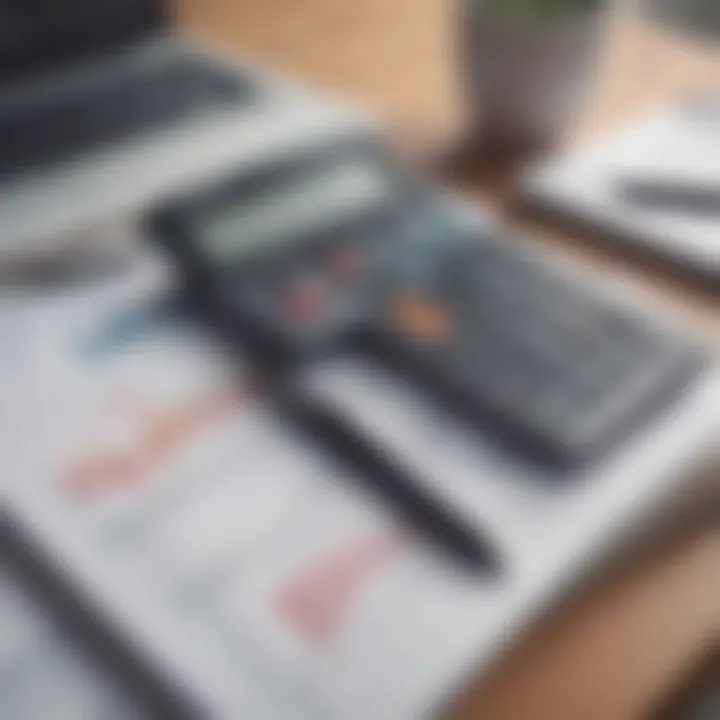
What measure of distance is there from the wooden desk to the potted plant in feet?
0.08

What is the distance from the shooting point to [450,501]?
1.27 feet

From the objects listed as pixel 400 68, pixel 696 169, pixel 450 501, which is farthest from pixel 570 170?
pixel 450 501

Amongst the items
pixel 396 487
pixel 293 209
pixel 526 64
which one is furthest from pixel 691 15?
pixel 396 487

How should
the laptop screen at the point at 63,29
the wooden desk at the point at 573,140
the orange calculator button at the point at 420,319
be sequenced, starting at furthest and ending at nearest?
the laptop screen at the point at 63,29, the orange calculator button at the point at 420,319, the wooden desk at the point at 573,140

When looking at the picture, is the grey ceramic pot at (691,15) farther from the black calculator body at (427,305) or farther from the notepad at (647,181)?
the black calculator body at (427,305)

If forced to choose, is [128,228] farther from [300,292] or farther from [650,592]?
[650,592]

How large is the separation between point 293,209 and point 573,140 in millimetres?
212

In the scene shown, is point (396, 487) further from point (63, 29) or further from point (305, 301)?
point (63, 29)

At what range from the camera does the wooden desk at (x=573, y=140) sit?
0.34 metres

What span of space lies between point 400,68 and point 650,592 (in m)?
0.48

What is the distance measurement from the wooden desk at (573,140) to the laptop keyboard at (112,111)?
0.23 ft

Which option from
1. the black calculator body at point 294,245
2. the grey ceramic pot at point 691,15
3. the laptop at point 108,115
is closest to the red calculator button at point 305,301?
the black calculator body at point 294,245

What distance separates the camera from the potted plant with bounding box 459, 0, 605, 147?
60 cm

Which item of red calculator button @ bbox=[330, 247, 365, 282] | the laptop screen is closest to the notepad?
red calculator button @ bbox=[330, 247, 365, 282]
